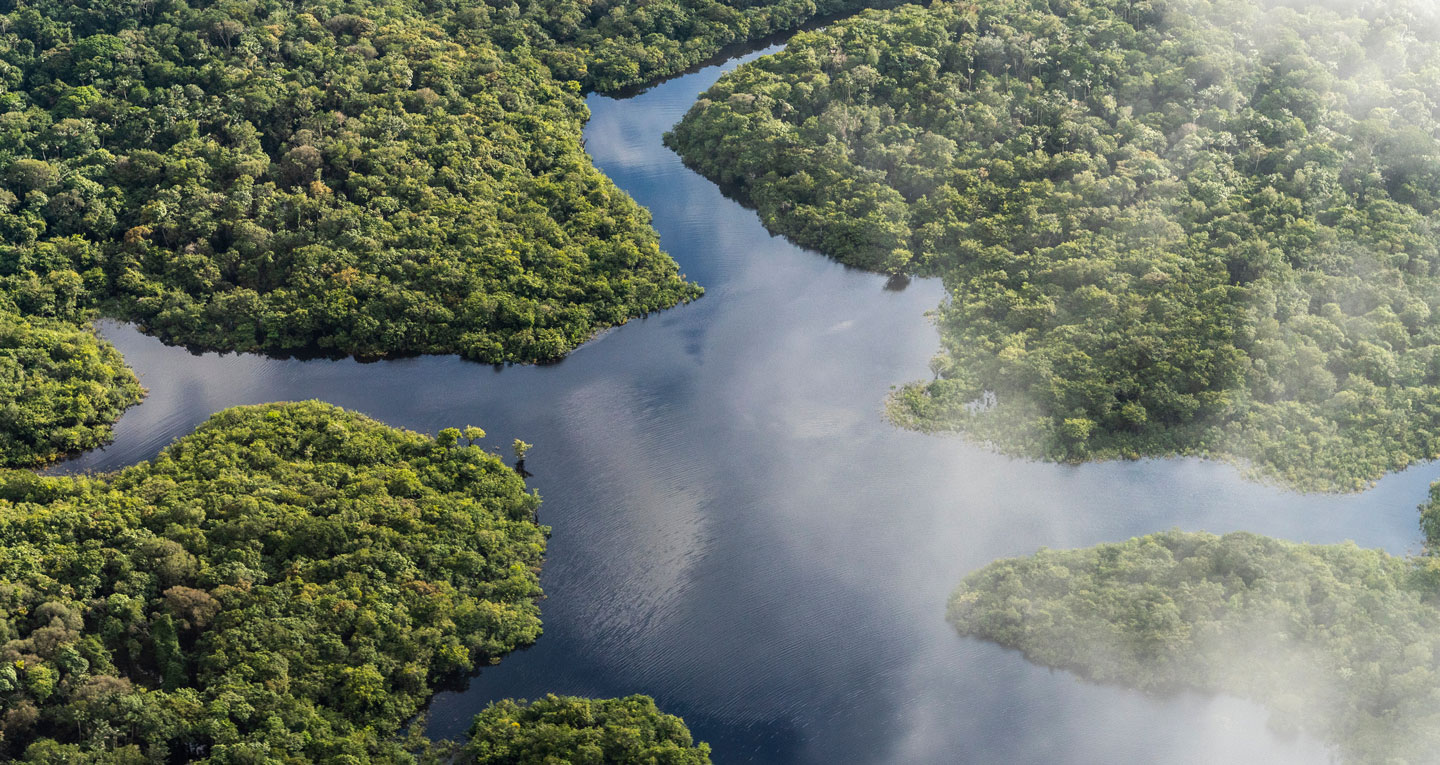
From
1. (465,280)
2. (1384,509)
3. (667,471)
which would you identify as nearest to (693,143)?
(465,280)

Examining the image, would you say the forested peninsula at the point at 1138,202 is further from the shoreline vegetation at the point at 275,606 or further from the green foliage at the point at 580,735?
the shoreline vegetation at the point at 275,606

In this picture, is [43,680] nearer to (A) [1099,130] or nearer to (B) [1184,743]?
(B) [1184,743]

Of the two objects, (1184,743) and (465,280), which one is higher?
(465,280)

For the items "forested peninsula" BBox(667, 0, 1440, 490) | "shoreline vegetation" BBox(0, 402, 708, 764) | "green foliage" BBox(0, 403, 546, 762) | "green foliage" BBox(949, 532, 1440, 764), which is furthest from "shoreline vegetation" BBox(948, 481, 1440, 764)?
"green foliage" BBox(0, 403, 546, 762)

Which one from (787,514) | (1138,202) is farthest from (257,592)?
(1138,202)

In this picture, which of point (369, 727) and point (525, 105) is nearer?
point (369, 727)

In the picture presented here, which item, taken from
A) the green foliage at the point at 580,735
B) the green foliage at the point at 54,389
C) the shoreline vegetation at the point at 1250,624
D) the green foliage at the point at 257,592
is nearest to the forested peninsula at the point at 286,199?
the green foliage at the point at 54,389
